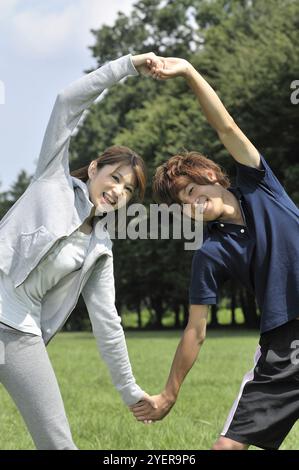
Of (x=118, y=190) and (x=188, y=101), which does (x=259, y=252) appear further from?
(x=188, y=101)

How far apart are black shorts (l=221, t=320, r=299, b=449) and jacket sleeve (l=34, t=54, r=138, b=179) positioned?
1296 millimetres

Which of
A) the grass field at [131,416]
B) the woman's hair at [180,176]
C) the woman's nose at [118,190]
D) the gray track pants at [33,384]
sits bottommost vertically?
the grass field at [131,416]

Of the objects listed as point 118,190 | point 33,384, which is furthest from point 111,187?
point 33,384

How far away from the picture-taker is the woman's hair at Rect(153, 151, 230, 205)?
4.09m

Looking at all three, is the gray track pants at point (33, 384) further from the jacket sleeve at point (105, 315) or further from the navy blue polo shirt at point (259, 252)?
the navy blue polo shirt at point (259, 252)

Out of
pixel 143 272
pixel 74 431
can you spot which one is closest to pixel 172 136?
pixel 143 272

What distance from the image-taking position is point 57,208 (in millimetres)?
3809

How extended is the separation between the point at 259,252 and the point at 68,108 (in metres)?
1.12

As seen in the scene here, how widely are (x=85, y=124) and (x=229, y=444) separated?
41.8 meters

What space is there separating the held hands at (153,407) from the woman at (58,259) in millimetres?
235

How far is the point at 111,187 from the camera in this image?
3.99 m

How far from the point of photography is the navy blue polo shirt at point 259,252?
3.85 meters

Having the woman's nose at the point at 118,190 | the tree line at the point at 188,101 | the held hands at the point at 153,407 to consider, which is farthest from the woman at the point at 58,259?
the tree line at the point at 188,101

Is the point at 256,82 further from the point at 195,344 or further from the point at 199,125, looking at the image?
the point at 195,344
